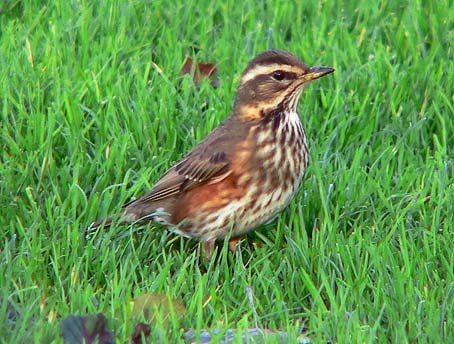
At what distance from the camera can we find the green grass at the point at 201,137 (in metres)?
5.46

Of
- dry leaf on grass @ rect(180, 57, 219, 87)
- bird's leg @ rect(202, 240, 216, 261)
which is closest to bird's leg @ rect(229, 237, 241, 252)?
bird's leg @ rect(202, 240, 216, 261)

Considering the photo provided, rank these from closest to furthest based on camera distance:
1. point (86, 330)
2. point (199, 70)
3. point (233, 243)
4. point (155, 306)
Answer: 1. point (86, 330)
2. point (155, 306)
3. point (233, 243)
4. point (199, 70)

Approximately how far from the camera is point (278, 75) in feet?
21.4

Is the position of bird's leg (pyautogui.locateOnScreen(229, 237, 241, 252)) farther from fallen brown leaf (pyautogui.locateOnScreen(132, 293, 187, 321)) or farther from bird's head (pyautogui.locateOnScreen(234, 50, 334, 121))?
fallen brown leaf (pyautogui.locateOnScreen(132, 293, 187, 321))

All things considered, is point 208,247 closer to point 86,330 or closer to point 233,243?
point 233,243

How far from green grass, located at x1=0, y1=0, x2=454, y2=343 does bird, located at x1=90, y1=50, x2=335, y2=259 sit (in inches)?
5.5

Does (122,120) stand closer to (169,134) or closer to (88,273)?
(169,134)

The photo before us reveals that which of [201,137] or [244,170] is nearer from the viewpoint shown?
[244,170]

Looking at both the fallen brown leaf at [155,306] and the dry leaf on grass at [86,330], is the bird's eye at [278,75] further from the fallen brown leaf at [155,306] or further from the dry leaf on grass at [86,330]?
the dry leaf on grass at [86,330]

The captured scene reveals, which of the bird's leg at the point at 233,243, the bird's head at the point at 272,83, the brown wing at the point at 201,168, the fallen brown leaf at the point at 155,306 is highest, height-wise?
the bird's head at the point at 272,83

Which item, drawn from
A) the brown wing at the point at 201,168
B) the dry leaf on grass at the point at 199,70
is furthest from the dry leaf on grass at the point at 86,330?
the dry leaf on grass at the point at 199,70

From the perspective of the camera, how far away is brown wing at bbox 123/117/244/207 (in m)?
6.41

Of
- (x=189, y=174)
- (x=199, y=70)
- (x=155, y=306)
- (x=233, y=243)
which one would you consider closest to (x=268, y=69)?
(x=189, y=174)

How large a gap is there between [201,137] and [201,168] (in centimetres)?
74
